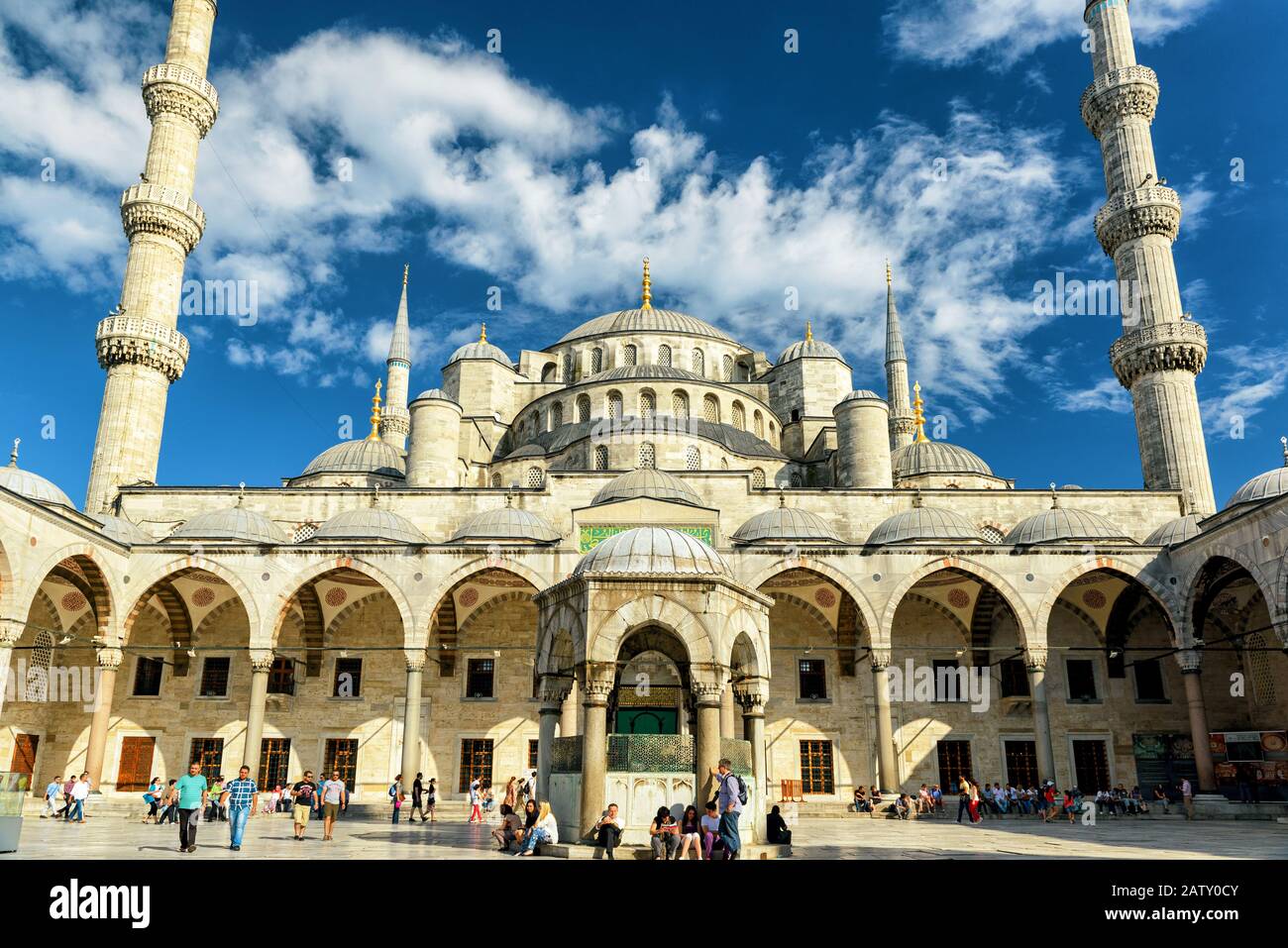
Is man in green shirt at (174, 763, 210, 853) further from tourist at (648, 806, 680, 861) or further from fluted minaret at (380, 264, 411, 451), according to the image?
fluted minaret at (380, 264, 411, 451)

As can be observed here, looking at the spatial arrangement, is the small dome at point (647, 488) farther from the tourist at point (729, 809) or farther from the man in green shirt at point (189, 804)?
the tourist at point (729, 809)

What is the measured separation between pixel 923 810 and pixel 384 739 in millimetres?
11384

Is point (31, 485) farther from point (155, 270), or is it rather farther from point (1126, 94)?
point (1126, 94)

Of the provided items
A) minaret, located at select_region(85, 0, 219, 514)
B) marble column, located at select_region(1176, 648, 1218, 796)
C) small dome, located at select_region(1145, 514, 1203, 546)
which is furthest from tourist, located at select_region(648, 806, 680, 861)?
minaret, located at select_region(85, 0, 219, 514)

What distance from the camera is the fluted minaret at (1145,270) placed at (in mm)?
22766

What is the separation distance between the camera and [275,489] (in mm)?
23266

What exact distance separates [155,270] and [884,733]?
20228 mm

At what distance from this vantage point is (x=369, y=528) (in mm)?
19906

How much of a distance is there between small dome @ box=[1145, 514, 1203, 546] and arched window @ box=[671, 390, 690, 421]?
12.3m

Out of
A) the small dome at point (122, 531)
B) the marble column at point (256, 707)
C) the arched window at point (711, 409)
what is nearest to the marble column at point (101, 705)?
the small dome at point (122, 531)

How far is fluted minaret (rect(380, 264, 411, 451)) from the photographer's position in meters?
32.9
